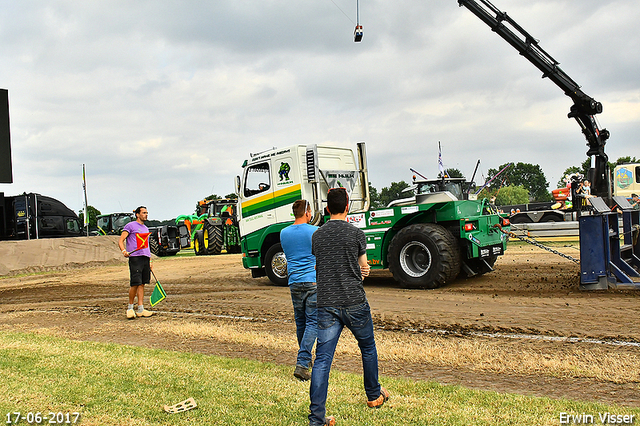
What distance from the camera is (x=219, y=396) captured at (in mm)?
4332

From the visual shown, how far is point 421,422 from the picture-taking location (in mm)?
3660

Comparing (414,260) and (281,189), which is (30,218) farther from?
(414,260)

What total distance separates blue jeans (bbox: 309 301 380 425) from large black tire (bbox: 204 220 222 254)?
19.5m

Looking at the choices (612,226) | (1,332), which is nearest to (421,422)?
(1,332)

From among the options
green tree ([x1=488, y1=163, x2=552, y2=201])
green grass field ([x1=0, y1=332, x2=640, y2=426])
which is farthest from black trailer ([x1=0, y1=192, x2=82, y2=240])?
green tree ([x1=488, y1=163, x2=552, y2=201])

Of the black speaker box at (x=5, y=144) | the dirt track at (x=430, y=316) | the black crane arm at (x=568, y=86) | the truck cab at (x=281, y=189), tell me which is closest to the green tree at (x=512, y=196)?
the black crane arm at (x=568, y=86)

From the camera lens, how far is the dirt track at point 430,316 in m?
4.87

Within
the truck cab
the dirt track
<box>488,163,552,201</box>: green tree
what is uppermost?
<box>488,163,552,201</box>: green tree

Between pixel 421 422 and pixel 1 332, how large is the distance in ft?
20.9

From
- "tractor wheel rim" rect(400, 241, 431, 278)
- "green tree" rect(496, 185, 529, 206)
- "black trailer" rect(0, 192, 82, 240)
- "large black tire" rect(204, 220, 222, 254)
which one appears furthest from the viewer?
"green tree" rect(496, 185, 529, 206)

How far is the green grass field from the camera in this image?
380cm

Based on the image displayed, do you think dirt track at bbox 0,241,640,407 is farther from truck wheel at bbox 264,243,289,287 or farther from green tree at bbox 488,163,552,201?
green tree at bbox 488,163,552,201

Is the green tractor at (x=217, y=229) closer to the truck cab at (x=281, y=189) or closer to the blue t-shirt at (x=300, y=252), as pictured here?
the truck cab at (x=281, y=189)

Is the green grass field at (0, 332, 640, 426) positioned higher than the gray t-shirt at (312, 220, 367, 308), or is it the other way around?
the gray t-shirt at (312, 220, 367, 308)
